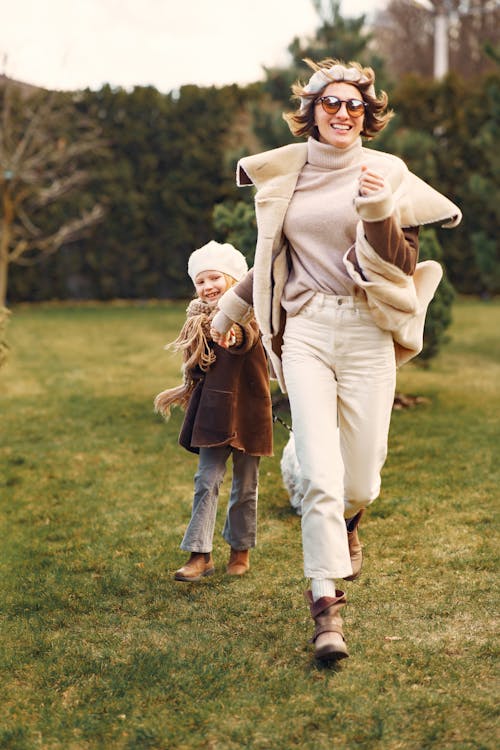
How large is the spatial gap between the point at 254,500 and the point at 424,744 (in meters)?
1.66

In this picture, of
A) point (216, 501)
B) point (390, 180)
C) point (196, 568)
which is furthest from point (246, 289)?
point (196, 568)

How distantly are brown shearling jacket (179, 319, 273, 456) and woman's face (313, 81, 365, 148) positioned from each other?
0.93 meters

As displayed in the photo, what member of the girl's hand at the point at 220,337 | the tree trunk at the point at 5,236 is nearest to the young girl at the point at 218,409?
the girl's hand at the point at 220,337

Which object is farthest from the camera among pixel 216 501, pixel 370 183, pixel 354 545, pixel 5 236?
pixel 5 236

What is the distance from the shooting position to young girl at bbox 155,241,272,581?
412 centimetres

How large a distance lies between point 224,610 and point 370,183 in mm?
1814

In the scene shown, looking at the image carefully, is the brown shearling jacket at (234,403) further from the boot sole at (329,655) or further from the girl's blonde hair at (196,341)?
the boot sole at (329,655)

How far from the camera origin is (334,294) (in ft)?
11.1

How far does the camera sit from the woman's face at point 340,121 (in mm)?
3412

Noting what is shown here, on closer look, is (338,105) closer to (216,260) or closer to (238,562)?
(216,260)

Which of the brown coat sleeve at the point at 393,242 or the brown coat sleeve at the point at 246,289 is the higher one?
the brown coat sleeve at the point at 393,242

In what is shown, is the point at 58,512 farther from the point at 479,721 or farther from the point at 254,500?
the point at 479,721

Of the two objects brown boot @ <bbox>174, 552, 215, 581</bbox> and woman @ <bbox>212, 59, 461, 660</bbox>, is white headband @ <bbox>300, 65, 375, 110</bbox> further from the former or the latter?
brown boot @ <bbox>174, 552, 215, 581</bbox>

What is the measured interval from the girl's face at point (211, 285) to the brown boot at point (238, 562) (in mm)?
1117
